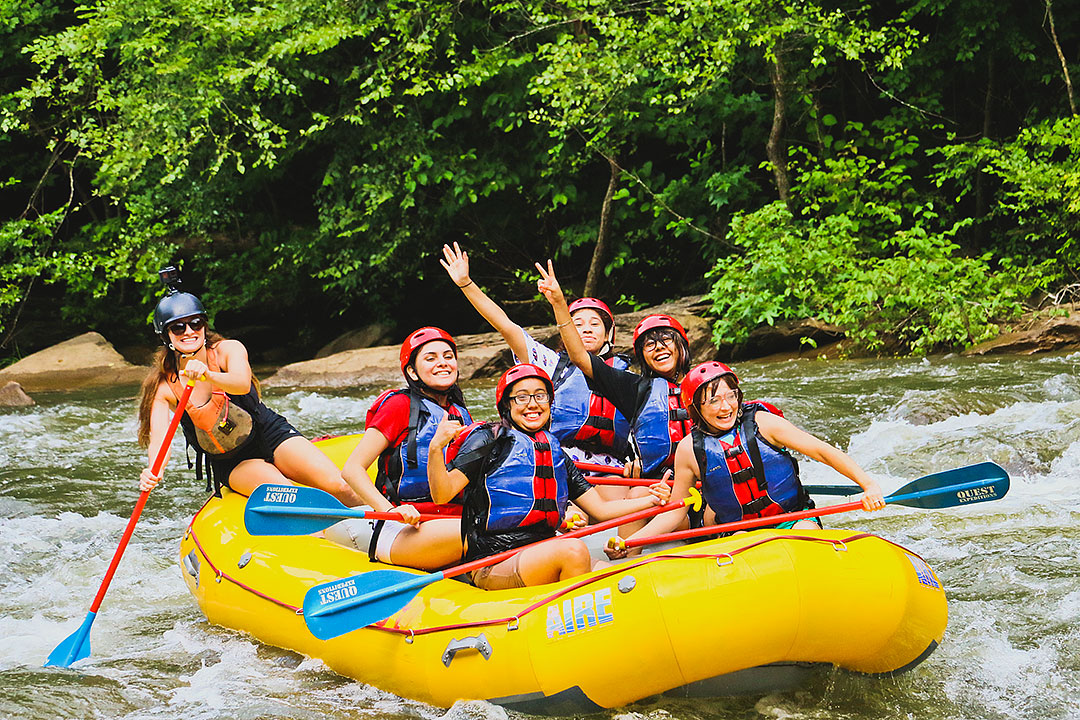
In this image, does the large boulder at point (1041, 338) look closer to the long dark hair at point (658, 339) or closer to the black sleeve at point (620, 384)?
the long dark hair at point (658, 339)

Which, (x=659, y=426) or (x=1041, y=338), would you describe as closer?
(x=659, y=426)

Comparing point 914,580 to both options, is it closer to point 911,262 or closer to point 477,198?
point 911,262

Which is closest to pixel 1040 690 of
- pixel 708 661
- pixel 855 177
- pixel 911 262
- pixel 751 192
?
pixel 708 661

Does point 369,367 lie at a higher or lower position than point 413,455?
lower

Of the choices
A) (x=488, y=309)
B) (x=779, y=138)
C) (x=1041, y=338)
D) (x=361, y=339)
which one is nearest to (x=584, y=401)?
(x=488, y=309)

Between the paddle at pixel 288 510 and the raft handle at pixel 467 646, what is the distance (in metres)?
0.82

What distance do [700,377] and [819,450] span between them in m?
0.41

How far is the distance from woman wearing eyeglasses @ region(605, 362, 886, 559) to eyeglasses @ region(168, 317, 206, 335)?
Answer: 1.82 metres

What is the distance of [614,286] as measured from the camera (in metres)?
12.2

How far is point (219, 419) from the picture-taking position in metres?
4.06

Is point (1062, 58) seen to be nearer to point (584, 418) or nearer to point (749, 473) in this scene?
point (584, 418)

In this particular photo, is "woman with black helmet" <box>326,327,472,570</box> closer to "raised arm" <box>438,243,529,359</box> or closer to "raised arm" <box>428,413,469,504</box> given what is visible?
"raised arm" <box>428,413,469,504</box>

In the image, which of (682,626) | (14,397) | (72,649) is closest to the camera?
(682,626)

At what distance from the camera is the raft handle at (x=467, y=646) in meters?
2.90
